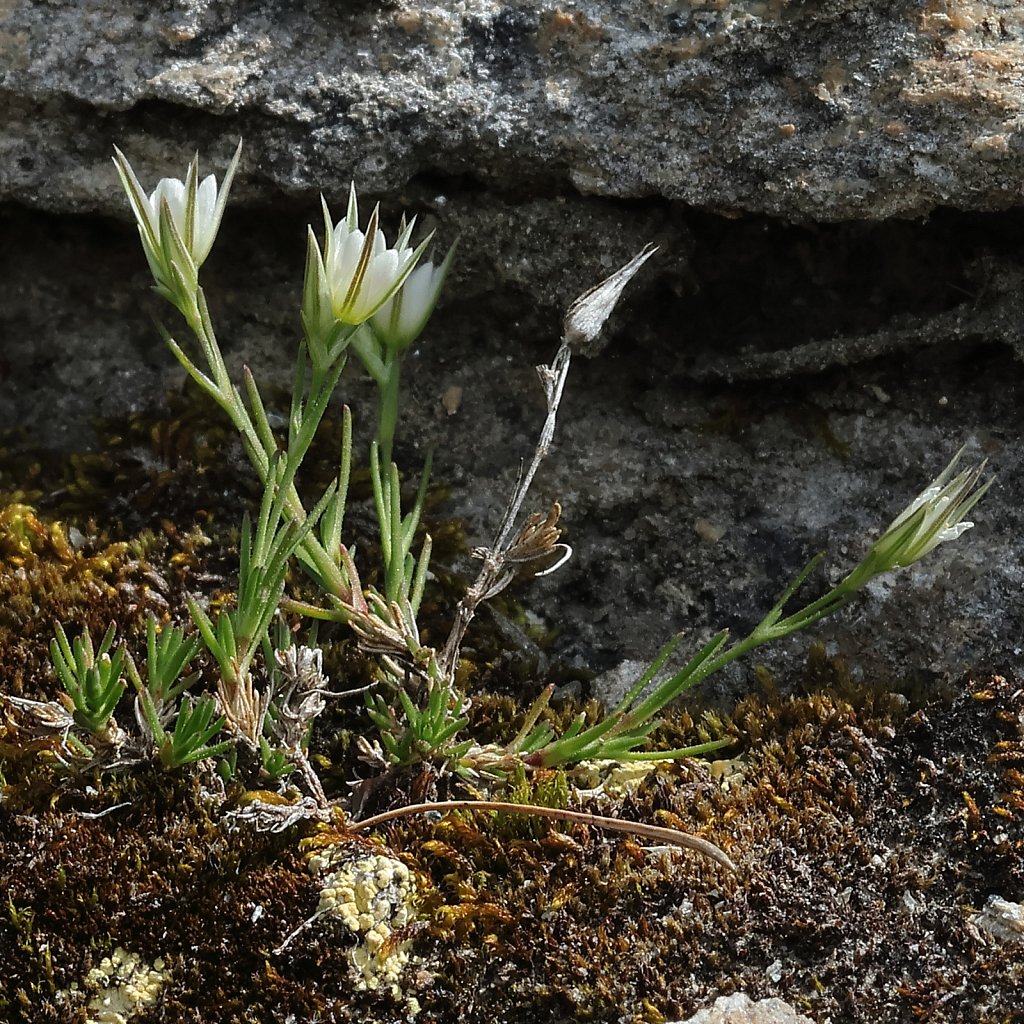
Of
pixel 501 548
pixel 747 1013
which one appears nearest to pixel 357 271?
pixel 501 548

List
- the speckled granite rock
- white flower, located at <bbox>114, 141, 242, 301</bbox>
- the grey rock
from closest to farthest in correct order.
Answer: the grey rock, white flower, located at <bbox>114, 141, 242, 301</bbox>, the speckled granite rock

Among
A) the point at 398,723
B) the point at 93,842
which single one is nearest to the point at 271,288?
Answer: the point at 398,723

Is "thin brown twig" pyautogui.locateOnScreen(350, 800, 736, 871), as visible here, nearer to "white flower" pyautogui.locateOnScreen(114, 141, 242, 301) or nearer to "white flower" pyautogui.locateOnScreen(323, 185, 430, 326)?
"white flower" pyautogui.locateOnScreen(323, 185, 430, 326)

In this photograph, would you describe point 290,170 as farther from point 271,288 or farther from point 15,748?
point 15,748

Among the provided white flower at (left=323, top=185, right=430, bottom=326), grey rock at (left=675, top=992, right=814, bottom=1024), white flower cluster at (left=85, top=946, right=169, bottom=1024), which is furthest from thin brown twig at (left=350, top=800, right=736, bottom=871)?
white flower at (left=323, top=185, right=430, bottom=326)

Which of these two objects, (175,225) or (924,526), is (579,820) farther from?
(175,225)

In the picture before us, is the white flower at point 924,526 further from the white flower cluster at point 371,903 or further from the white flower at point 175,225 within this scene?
the white flower at point 175,225
